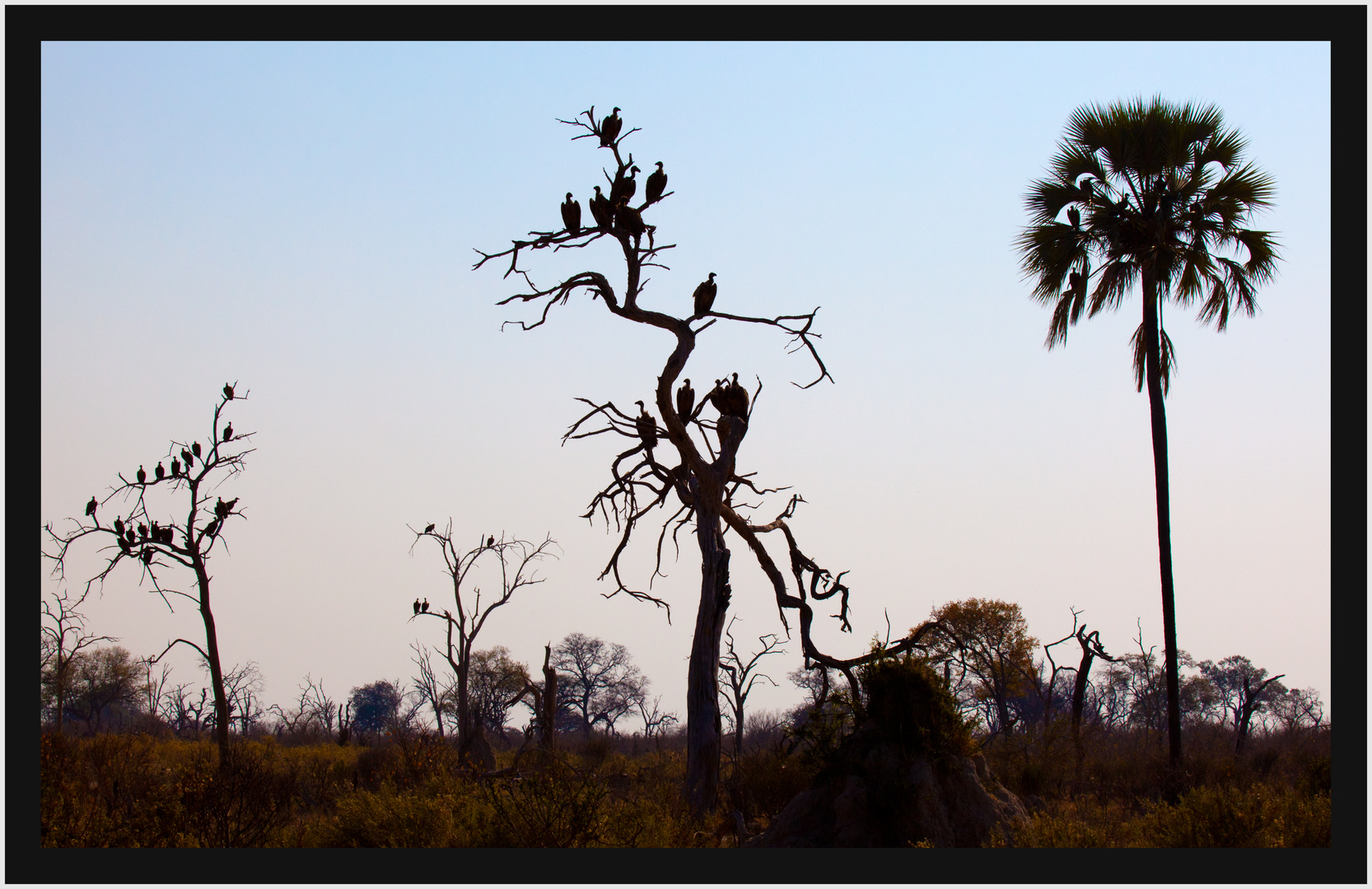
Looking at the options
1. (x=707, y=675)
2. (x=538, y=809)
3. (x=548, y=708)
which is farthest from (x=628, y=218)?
(x=548, y=708)

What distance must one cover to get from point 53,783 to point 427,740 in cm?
651

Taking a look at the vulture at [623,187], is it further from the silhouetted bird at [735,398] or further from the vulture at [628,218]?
the silhouetted bird at [735,398]

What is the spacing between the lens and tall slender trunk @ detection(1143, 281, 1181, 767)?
15844 mm

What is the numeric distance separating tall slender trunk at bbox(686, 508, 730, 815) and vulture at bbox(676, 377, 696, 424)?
3.65 feet

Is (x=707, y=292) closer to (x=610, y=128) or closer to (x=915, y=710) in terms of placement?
(x=610, y=128)

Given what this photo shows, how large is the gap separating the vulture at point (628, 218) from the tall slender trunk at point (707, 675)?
127 inches

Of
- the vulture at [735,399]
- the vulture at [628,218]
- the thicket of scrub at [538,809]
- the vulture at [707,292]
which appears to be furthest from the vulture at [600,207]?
the thicket of scrub at [538,809]

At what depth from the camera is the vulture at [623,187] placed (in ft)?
35.1

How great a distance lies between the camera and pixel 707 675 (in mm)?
11500

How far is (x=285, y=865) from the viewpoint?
7.49 m

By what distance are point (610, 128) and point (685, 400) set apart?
309 centimetres
